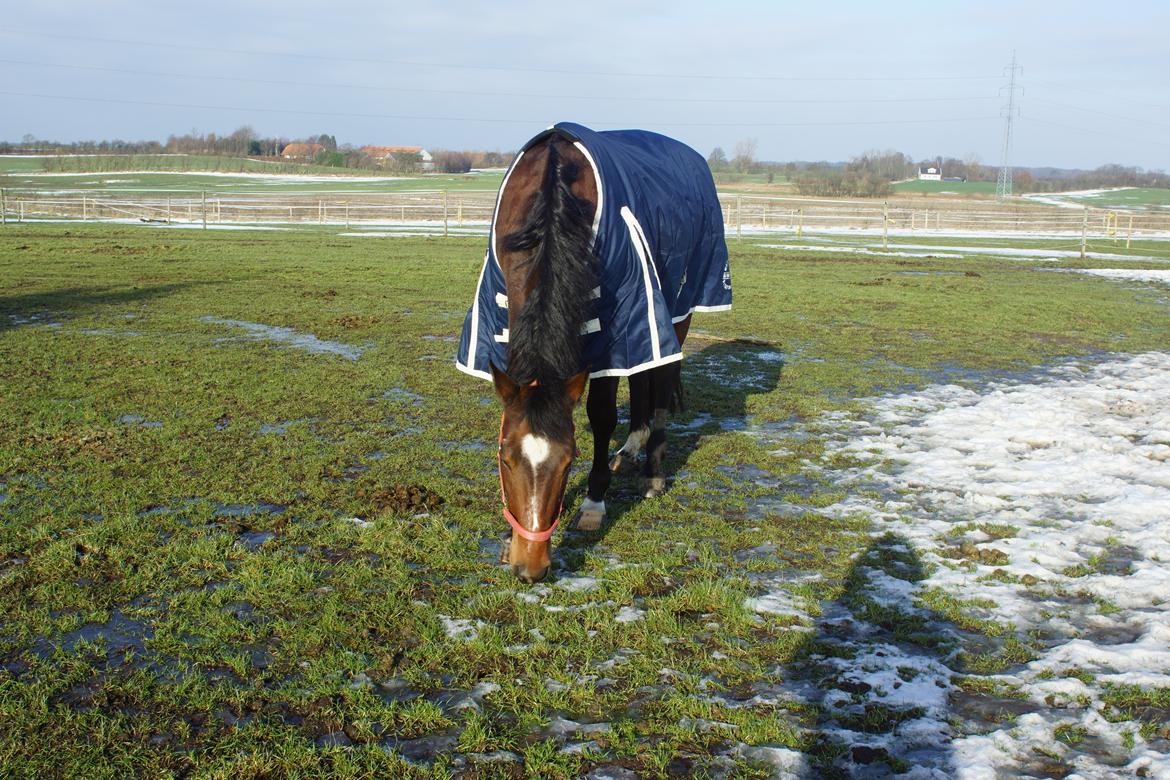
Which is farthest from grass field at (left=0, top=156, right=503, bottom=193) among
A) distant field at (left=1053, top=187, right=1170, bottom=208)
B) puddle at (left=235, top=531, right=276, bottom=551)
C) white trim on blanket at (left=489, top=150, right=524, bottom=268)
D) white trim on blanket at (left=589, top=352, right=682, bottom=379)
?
puddle at (left=235, top=531, right=276, bottom=551)

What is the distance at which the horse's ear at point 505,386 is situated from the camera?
3.67 meters

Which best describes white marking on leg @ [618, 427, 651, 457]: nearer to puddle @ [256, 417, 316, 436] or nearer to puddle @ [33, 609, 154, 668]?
puddle @ [256, 417, 316, 436]

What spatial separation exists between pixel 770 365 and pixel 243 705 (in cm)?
738

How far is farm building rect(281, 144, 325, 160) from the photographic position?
11075cm

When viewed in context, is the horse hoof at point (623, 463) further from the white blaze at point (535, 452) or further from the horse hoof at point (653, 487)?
the white blaze at point (535, 452)

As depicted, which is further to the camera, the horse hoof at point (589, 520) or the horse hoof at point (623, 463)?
the horse hoof at point (623, 463)

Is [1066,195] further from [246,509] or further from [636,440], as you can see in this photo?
[246,509]

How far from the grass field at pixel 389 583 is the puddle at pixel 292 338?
188 millimetres

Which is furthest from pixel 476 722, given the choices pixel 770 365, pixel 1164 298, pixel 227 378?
pixel 1164 298

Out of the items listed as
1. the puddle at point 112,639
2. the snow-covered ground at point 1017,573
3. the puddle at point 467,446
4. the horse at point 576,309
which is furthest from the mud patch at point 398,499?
the snow-covered ground at point 1017,573

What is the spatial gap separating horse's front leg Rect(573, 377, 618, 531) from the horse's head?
938 mm

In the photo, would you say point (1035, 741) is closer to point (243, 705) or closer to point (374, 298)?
point (243, 705)

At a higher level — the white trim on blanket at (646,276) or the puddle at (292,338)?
the white trim on blanket at (646,276)

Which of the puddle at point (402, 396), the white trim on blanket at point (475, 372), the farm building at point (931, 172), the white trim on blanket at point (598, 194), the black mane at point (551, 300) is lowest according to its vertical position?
the puddle at point (402, 396)
